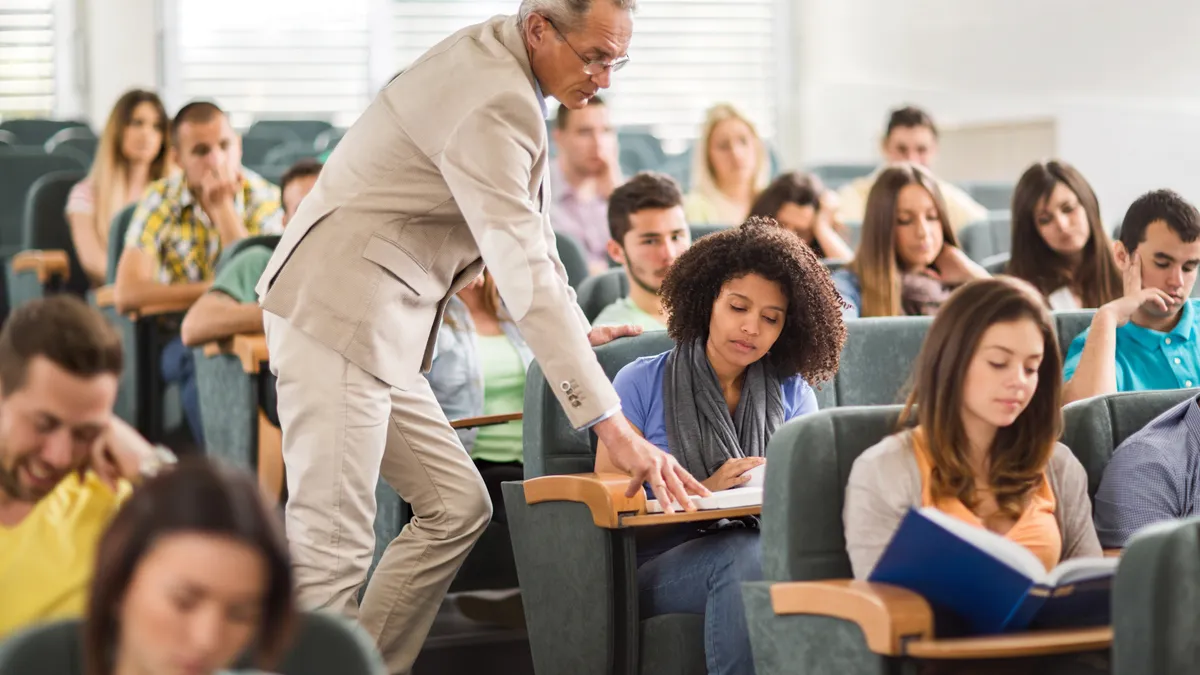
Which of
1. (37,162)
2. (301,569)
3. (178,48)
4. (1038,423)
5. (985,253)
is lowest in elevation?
(301,569)

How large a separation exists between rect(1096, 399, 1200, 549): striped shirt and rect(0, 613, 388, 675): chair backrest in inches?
49.3

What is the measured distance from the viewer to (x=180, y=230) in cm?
433

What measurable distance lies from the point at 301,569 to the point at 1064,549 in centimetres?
113

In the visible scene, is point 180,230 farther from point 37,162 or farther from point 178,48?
point 178,48

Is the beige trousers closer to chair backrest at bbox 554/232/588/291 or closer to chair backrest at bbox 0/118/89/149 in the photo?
chair backrest at bbox 554/232/588/291

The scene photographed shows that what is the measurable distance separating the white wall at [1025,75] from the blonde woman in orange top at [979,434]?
5667 mm

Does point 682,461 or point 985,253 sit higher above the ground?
point 985,253

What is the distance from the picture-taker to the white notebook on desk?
2.28 m

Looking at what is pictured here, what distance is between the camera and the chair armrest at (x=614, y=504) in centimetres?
228

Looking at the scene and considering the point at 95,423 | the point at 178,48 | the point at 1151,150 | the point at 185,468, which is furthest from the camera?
the point at 178,48

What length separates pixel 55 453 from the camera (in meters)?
1.66

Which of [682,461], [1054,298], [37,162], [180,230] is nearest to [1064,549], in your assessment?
[682,461]

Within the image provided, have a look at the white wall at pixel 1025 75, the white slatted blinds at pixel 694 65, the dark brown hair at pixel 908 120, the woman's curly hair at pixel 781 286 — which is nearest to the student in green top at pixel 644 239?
the woman's curly hair at pixel 781 286

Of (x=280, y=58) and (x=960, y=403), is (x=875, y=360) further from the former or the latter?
(x=280, y=58)
